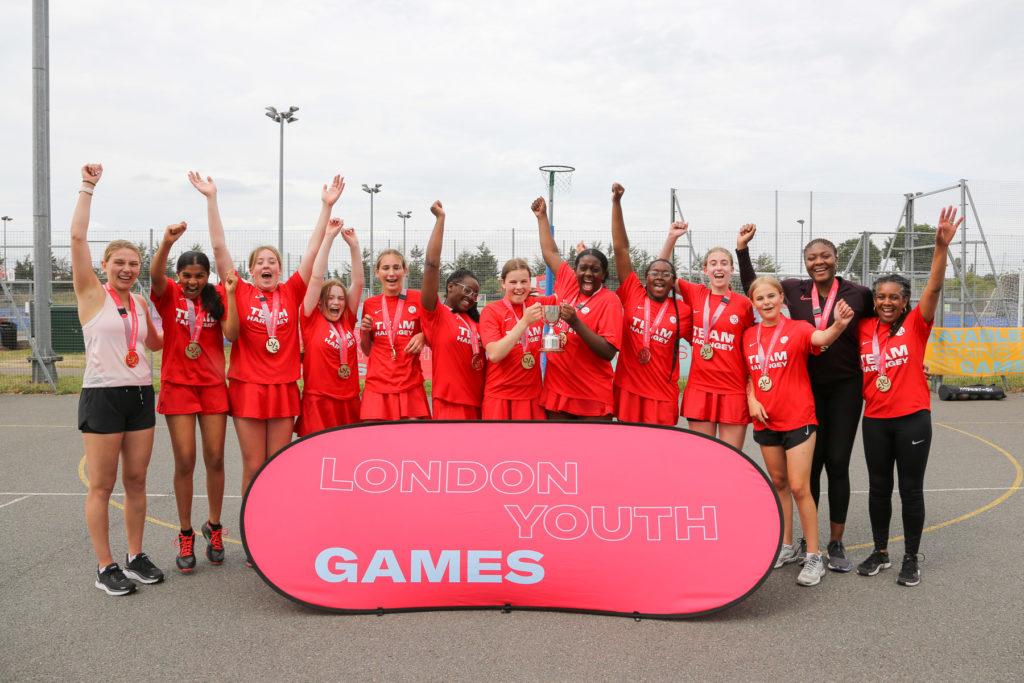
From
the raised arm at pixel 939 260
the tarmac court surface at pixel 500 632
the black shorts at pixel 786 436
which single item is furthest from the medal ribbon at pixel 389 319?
the raised arm at pixel 939 260

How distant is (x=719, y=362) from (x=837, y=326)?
735 mm

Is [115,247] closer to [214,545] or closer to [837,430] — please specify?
[214,545]

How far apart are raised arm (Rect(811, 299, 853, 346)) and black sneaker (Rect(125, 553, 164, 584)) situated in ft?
13.9

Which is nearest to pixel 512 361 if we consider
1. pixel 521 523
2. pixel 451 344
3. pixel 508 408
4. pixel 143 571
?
pixel 508 408

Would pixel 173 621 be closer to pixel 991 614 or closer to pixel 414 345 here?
pixel 414 345

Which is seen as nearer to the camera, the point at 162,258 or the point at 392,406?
the point at 162,258

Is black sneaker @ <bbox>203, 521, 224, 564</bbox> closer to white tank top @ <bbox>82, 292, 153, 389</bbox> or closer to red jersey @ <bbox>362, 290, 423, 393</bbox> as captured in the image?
white tank top @ <bbox>82, 292, 153, 389</bbox>

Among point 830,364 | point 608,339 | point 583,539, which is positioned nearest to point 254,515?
point 583,539

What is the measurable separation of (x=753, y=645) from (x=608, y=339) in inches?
76.2

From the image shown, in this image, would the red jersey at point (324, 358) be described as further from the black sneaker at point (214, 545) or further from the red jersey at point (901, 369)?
the red jersey at point (901, 369)

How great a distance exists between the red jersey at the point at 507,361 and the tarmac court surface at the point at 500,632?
1.42m

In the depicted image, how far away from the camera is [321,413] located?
4.95 m

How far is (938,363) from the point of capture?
46.1 feet

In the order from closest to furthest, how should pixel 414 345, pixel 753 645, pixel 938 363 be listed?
1. pixel 753 645
2. pixel 414 345
3. pixel 938 363
